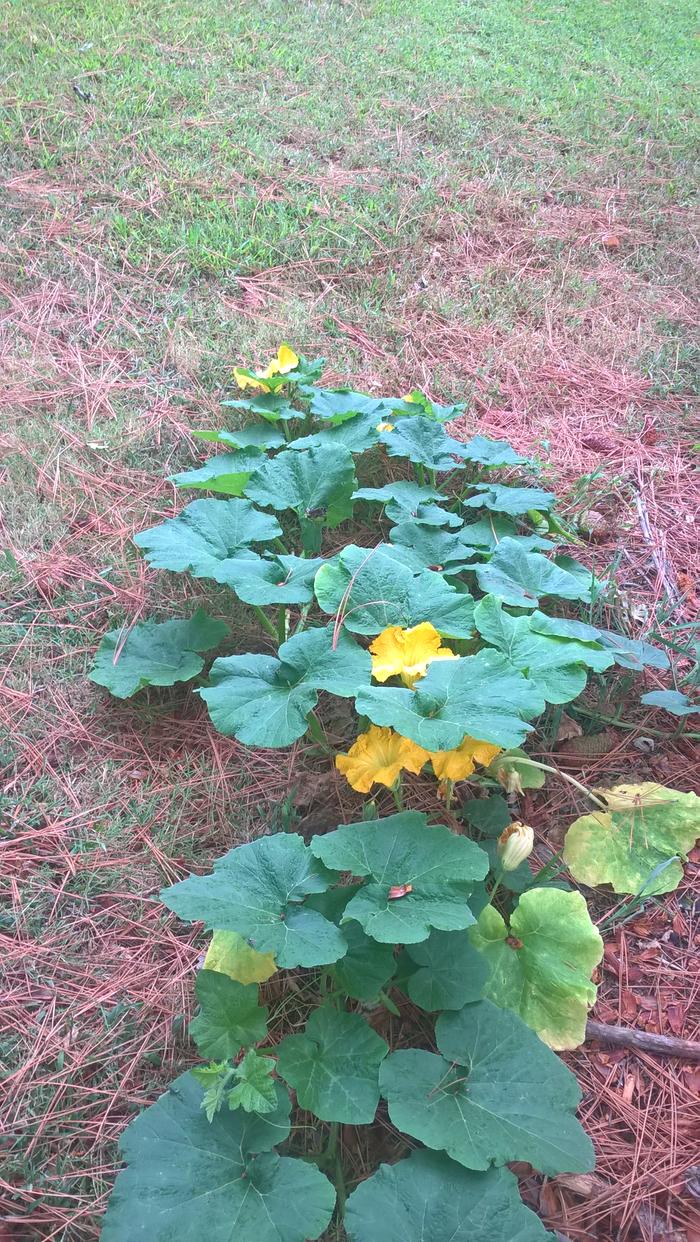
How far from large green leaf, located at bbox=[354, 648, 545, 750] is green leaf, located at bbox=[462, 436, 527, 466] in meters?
0.85

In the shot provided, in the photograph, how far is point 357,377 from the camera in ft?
8.75

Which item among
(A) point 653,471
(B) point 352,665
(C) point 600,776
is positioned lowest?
(C) point 600,776

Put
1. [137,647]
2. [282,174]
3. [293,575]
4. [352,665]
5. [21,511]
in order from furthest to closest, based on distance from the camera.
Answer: [282,174] < [21,511] < [137,647] < [293,575] < [352,665]

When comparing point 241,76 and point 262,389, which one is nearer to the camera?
point 262,389

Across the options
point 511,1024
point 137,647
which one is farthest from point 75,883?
point 511,1024

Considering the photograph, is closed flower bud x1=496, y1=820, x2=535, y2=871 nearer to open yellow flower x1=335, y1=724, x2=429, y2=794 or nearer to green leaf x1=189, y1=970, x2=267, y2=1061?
open yellow flower x1=335, y1=724, x2=429, y2=794

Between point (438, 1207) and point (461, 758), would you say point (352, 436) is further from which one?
point (438, 1207)

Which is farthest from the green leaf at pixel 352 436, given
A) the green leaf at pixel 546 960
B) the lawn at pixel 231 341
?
the green leaf at pixel 546 960

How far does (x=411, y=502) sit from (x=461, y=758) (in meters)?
0.84

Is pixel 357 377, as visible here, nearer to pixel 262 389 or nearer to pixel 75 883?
pixel 262 389

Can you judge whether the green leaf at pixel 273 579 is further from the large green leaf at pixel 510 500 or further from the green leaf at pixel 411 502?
the large green leaf at pixel 510 500

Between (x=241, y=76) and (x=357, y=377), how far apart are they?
262 cm

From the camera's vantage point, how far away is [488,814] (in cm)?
150

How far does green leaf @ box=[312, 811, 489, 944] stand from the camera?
3.67ft
